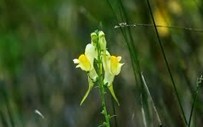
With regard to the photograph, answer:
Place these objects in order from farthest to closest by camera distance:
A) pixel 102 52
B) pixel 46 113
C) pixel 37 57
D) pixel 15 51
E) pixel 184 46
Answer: pixel 37 57, pixel 15 51, pixel 46 113, pixel 184 46, pixel 102 52

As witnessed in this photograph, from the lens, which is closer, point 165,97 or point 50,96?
point 165,97

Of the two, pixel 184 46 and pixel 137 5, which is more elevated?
pixel 137 5

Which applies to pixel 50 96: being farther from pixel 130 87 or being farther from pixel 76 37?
pixel 76 37

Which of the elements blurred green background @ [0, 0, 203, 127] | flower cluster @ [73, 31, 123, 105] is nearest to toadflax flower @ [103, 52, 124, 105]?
flower cluster @ [73, 31, 123, 105]

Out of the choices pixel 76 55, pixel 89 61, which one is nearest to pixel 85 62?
pixel 89 61

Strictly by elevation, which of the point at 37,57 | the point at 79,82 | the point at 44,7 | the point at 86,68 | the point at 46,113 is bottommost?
the point at 86,68

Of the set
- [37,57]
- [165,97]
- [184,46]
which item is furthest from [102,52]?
[37,57]

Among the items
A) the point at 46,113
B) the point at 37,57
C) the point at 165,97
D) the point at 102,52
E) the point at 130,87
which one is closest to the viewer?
the point at 102,52
